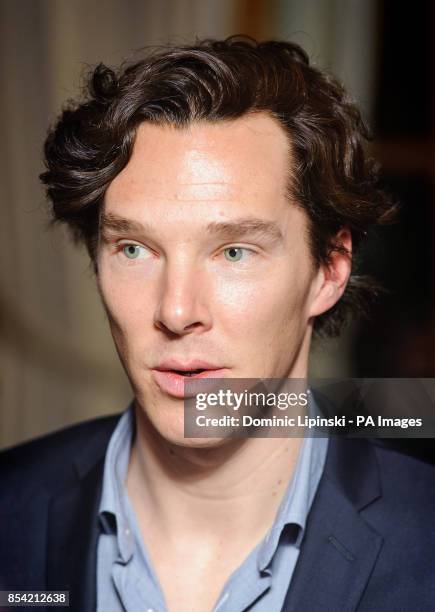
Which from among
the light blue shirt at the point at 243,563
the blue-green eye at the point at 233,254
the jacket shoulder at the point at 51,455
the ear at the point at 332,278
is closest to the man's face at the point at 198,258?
the blue-green eye at the point at 233,254

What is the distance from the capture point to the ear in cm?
162

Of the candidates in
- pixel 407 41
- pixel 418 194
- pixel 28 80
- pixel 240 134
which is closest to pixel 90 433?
pixel 240 134

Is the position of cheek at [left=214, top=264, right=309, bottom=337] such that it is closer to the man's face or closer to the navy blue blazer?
the man's face

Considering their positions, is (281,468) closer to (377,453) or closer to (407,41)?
(377,453)

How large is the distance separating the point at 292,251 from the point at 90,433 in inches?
30.4

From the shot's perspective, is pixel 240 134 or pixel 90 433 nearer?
pixel 240 134

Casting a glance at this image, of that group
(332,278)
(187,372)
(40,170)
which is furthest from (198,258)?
(40,170)

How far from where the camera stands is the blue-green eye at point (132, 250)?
1451 mm

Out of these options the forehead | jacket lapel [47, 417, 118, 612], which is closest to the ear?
the forehead

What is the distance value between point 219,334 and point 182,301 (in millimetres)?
106

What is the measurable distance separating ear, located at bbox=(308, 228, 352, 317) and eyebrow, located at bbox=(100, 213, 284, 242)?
206 millimetres

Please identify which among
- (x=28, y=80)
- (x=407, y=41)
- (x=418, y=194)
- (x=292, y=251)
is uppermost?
(x=407, y=41)

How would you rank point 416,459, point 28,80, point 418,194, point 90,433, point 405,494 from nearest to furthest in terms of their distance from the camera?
point 405,494, point 416,459, point 90,433, point 28,80, point 418,194

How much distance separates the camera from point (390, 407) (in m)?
1.69
